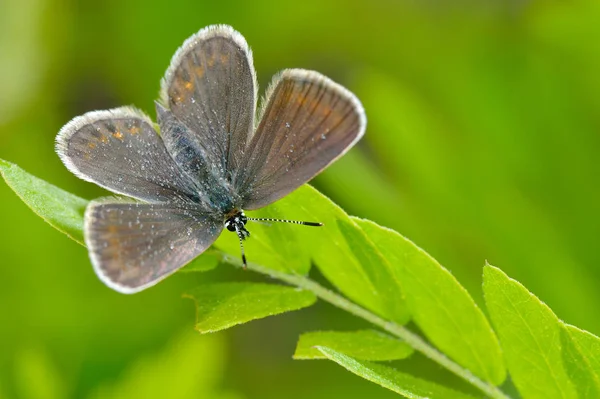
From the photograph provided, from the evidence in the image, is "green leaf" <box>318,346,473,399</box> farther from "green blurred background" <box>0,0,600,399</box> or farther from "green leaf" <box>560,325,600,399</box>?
"green blurred background" <box>0,0,600,399</box>

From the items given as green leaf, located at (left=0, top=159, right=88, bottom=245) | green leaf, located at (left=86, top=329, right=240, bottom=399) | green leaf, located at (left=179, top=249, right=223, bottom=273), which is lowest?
green leaf, located at (left=86, top=329, right=240, bottom=399)

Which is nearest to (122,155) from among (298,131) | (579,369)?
(298,131)

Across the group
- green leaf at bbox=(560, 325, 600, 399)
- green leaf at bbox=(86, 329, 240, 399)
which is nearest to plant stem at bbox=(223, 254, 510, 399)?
green leaf at bbox=(560, 325, 600, 399)

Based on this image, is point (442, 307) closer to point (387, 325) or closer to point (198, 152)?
point (387, 325)

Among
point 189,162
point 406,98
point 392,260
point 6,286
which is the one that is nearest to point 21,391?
point 6,286

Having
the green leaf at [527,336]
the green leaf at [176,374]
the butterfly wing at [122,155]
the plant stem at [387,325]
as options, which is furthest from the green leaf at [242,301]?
the green leaf at [176,374]

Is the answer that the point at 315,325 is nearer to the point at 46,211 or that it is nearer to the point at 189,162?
the point at 189,162

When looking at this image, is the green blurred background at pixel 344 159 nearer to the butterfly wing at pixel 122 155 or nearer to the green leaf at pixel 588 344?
the butterfly wing at pixel 122 155

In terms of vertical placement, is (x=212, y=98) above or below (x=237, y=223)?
above
